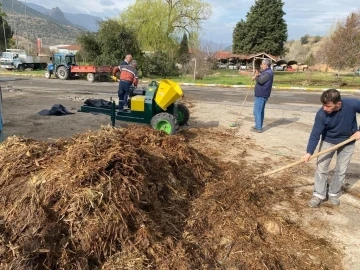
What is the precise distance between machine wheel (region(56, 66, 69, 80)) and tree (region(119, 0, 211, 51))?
1084 cm

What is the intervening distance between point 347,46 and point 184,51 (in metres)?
16.1

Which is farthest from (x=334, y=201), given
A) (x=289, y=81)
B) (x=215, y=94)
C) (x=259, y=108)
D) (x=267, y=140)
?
(x=289, y=81)

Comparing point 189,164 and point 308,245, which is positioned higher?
point 189,164

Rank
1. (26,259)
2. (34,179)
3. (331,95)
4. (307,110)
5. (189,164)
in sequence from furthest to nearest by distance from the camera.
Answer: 1. (307,110)
2. (189,164)
3. (331,95)
4. (34,179)
5. (26,259)

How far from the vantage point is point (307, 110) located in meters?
11.8

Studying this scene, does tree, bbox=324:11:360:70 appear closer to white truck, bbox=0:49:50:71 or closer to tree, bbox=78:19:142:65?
tree, bbox=78:19:142:65

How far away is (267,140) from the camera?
24.0ft

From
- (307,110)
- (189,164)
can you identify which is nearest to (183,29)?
(307,110)

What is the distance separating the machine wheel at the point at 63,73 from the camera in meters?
22.1

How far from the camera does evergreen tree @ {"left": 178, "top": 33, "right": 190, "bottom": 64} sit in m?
32.9

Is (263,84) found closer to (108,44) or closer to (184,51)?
(108,44)

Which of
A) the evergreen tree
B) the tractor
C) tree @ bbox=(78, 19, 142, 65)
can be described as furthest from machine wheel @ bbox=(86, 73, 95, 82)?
the evergreen tree

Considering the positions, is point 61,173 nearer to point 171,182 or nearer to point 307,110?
point 171,182

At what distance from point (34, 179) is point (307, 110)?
1084cm
